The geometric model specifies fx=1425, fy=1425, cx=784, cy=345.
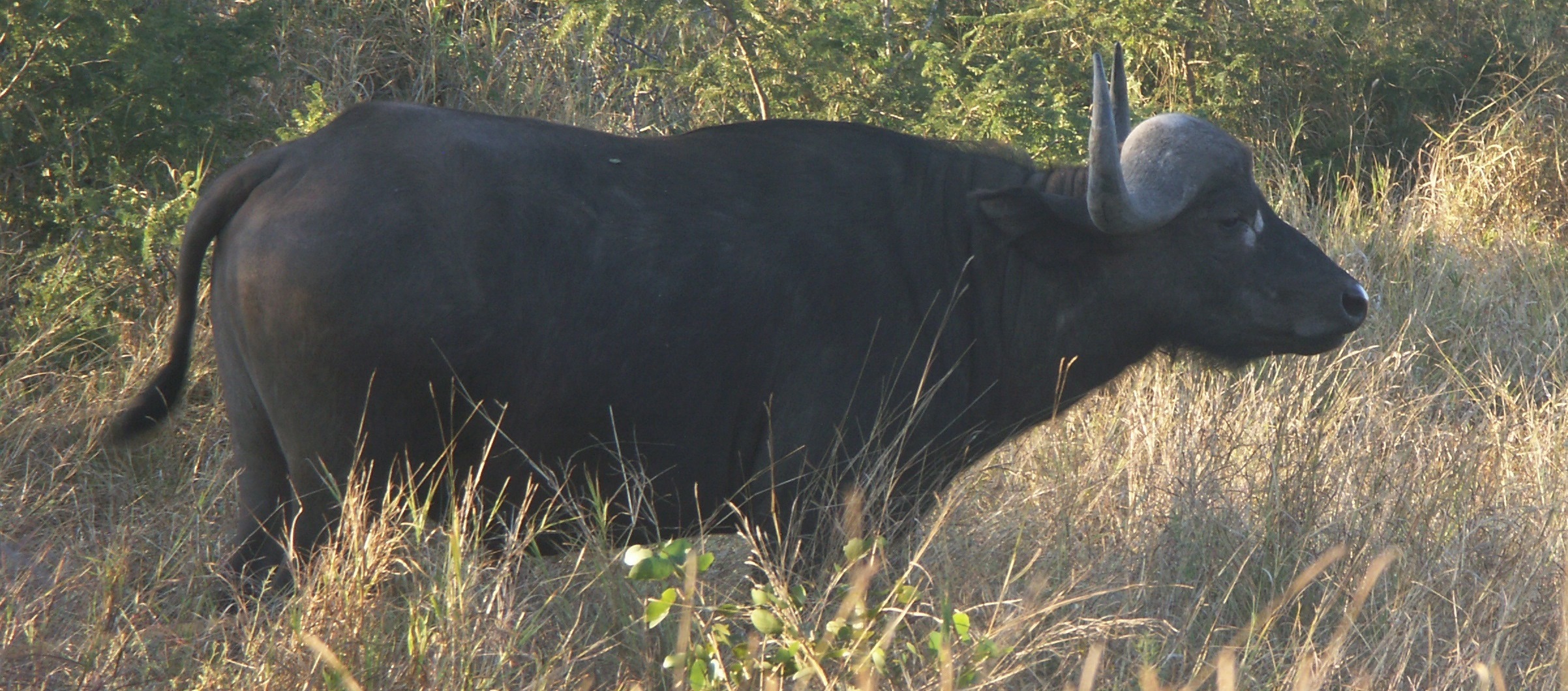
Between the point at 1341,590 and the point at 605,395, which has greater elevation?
A: the point at 605,395

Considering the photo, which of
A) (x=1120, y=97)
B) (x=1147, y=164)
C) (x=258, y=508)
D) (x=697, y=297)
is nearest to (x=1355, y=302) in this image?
(x=1147, y=164)

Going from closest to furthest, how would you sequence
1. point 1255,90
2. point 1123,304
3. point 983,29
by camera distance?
point 1123,304 < point 983,29 < point 1255,90

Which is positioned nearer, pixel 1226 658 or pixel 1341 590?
pixel 1226 658

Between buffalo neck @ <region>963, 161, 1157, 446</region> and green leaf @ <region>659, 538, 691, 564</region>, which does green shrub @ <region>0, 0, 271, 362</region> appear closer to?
buffalo neck @ <region>963, 161, 1157, 446</region>

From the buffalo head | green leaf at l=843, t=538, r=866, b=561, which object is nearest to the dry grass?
green leaf at l=843, t=538, r=866, b=561

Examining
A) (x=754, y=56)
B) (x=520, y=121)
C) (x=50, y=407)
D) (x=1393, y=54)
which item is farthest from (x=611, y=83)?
(x=1393, y=54)

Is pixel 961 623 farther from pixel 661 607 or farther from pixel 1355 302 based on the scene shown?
pixel 1355 302

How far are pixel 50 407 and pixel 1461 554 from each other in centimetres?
460

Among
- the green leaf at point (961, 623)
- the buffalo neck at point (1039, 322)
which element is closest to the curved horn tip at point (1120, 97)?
the buffalo neck at point (1039, 322)

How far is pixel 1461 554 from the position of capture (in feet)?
13.5

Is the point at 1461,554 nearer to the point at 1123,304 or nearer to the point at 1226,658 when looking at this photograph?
the point at 1123,304

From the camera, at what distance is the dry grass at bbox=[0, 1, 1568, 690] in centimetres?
312

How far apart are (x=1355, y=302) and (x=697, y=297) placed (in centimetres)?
181

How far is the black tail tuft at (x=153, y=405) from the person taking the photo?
3.79 m
